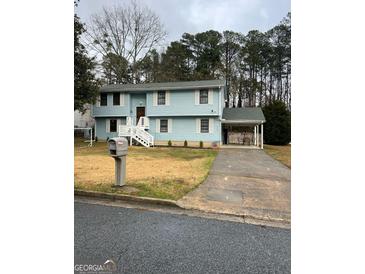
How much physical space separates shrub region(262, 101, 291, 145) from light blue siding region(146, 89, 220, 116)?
21.2ft

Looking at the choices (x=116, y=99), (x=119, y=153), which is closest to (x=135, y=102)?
(x=116, y=99)

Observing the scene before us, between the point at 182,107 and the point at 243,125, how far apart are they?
5.85 metres

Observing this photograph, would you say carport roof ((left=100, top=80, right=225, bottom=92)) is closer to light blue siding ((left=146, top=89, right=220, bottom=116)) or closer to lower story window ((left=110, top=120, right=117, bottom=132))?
light blue siding ((left=146, top=89, right=220, bottom=116))

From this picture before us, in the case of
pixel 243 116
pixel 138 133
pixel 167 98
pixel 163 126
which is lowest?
pixel 138 133

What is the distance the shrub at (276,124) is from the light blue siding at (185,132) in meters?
5.98

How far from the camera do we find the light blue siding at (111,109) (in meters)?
18.7

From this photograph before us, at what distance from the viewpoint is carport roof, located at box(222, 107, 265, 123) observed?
677 inches

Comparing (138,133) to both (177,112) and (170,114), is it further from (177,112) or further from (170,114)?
(177,112)

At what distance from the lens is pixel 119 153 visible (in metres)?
4.52

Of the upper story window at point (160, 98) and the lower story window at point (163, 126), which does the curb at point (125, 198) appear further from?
the upper story window at point (160, 98)

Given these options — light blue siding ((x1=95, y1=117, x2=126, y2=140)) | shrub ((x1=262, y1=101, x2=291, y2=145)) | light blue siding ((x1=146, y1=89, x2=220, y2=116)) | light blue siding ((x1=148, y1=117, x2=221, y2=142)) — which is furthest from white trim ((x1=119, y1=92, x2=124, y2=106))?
shrub ((x1=262, y1=101, x2=291, y2=145))
